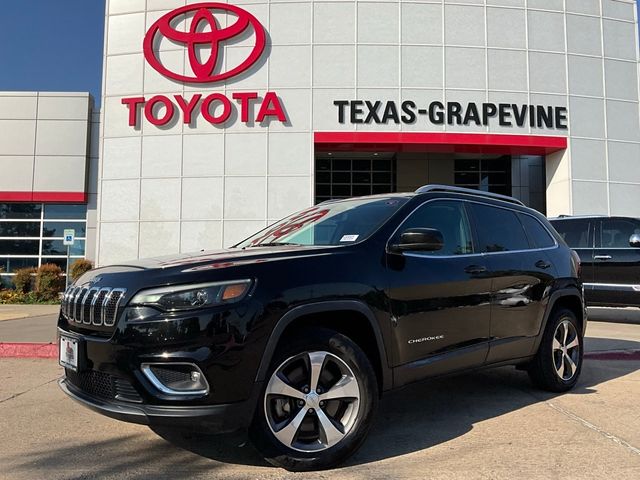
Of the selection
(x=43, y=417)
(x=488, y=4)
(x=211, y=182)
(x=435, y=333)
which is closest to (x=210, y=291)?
(x=435, y=333)

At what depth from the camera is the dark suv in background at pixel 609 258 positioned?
33.1 ft

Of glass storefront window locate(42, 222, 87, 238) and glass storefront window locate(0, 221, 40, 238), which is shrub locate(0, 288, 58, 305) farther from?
glass storefront window locate(0, 221, 40, 238)

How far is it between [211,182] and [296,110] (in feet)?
11.3

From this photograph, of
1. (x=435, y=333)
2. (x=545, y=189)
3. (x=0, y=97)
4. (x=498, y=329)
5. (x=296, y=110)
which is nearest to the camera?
(x=435, y=333)

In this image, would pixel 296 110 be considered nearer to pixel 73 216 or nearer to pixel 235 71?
pixel 235 71

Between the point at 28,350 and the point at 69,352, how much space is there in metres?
4.63

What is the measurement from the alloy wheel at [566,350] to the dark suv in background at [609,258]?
5.55 metres

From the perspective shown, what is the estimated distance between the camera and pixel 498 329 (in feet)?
14.4

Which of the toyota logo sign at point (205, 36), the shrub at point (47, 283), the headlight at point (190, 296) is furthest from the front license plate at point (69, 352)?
the shrub at point (47, 283)

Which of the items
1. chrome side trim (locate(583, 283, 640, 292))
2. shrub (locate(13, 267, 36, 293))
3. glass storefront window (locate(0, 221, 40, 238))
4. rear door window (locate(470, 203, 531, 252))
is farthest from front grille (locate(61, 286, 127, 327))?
glass storefront window (locate(0, 221, 40, 238))

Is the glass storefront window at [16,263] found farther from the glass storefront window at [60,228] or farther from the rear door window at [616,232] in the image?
the rear door window at [616,232]

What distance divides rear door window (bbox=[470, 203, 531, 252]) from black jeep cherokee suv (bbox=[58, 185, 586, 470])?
0.13 m

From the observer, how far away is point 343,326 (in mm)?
3508

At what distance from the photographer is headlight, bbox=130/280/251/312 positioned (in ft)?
9.62
